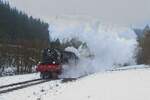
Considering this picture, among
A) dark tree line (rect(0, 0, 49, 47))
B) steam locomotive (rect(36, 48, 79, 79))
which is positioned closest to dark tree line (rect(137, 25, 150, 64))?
dark tree line (rect(0, 0, 49, 47))

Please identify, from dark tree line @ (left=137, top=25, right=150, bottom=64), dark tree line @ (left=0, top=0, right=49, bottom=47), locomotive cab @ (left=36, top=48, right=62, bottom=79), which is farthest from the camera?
dark tree line @ (left=0, top=0, right=49, bottom=47)

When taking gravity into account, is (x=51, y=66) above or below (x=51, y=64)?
below

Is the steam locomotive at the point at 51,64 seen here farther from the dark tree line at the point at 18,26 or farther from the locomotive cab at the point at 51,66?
the dark tree line at the point at 18,26

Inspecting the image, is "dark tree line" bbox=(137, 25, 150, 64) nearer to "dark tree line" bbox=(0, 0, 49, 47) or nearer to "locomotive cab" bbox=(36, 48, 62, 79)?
"dark tree line" bbox=(0, 0, 49, 47)

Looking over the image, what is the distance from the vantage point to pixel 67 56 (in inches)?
1494

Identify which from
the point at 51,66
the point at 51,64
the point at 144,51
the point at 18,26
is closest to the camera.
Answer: the point at 51,66

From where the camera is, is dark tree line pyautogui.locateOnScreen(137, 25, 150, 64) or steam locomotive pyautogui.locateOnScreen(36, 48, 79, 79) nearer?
steam locomotive pyautogui.locateOnScreen(36, 48, 79, 79)

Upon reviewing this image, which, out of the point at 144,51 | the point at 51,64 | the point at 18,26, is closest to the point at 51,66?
the point at 51,64

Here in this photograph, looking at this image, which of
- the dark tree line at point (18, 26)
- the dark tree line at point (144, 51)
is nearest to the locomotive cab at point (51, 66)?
the dark tree line at point (144, 51)

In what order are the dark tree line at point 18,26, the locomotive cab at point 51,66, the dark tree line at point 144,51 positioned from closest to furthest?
the locomotive cab at point 51,66 → the dark tree line at point 144,51 → the dark tree line at point 18,26

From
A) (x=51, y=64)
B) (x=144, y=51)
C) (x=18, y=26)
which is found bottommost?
(x=51, y=64)

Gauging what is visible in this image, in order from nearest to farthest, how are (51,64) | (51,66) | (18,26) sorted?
(51,66) < (51,64) < (18,26)

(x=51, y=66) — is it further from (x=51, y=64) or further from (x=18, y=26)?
(x=18, y=26)

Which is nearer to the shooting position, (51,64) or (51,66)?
(51,66)
